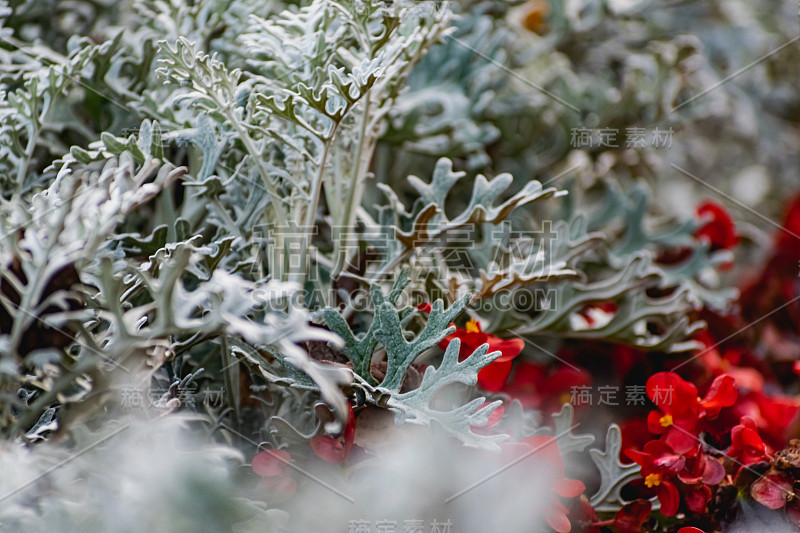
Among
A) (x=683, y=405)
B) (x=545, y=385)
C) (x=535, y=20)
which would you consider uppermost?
(x=535, y=20)

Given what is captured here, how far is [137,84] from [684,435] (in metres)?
0.54

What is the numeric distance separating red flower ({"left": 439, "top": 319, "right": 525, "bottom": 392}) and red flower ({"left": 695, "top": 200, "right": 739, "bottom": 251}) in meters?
0.38

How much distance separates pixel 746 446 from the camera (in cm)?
49

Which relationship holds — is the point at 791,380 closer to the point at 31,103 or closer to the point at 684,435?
the point at 684,435

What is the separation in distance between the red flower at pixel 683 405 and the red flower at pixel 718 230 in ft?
1.03

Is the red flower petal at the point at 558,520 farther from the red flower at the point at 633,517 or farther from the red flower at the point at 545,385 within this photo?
the red flower at the point at 545,385

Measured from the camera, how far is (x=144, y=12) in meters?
0.63

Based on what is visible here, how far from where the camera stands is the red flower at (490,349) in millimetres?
498

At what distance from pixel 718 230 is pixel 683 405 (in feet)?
1.14

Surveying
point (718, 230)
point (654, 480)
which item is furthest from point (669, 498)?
point (718, 230)

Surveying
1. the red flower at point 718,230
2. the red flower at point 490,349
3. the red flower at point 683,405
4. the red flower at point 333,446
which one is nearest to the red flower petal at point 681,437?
the red flower at point 683,405

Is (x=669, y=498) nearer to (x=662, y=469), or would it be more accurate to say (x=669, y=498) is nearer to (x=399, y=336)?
(x=662, y=469)

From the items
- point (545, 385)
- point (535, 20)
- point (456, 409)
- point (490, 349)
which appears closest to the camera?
point (456, 409)

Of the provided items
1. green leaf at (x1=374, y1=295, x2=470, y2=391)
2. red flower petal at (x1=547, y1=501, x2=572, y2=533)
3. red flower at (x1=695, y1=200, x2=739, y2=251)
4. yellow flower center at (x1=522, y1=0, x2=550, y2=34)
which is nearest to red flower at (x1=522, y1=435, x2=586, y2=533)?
red flower petal at (x1=547, y1=501, x2=572, y2=533)
